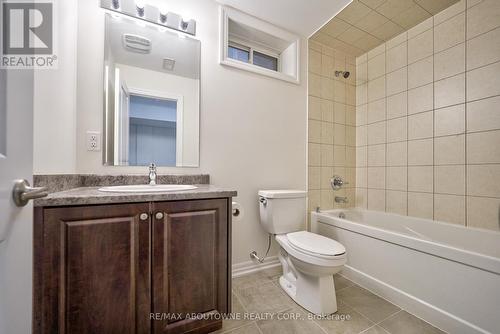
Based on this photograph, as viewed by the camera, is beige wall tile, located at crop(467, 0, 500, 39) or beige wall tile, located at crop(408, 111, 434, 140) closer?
beige wall tile, located at crop(467, 0, 500, 39)

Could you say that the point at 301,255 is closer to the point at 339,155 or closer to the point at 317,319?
the point at 317,319

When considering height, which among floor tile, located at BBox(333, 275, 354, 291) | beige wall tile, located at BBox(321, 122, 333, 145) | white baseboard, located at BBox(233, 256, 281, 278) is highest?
beige wall tile, located at BBox(321, 122, 333, 145)

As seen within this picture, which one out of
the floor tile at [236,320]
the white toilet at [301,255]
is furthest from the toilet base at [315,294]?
the floor tile at [236,320]

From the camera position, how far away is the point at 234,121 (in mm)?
1715

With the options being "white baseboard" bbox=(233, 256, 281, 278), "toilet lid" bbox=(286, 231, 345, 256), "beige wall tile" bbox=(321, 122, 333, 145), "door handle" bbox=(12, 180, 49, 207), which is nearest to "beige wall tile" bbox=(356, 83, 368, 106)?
"beige wall tile" bbox=(321, 122, 333, 145)

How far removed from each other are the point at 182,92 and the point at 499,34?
7.80ft

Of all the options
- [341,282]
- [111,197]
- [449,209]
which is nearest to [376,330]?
[341,282]

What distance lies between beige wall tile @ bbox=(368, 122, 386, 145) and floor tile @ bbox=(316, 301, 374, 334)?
171 centimetres

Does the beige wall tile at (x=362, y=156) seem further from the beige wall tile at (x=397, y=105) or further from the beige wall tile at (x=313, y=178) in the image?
the beige wall tile at (x=313, y=178)

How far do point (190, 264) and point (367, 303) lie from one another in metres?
1.28

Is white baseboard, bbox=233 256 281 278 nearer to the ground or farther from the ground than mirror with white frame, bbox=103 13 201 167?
nearer to the ground

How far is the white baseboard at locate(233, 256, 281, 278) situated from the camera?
170 cm

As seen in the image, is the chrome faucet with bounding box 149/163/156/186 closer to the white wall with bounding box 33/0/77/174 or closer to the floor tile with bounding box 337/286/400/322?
the white wall with bounding box 33/0/77/174

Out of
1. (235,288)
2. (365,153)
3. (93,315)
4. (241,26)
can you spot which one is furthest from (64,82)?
(365,153)
